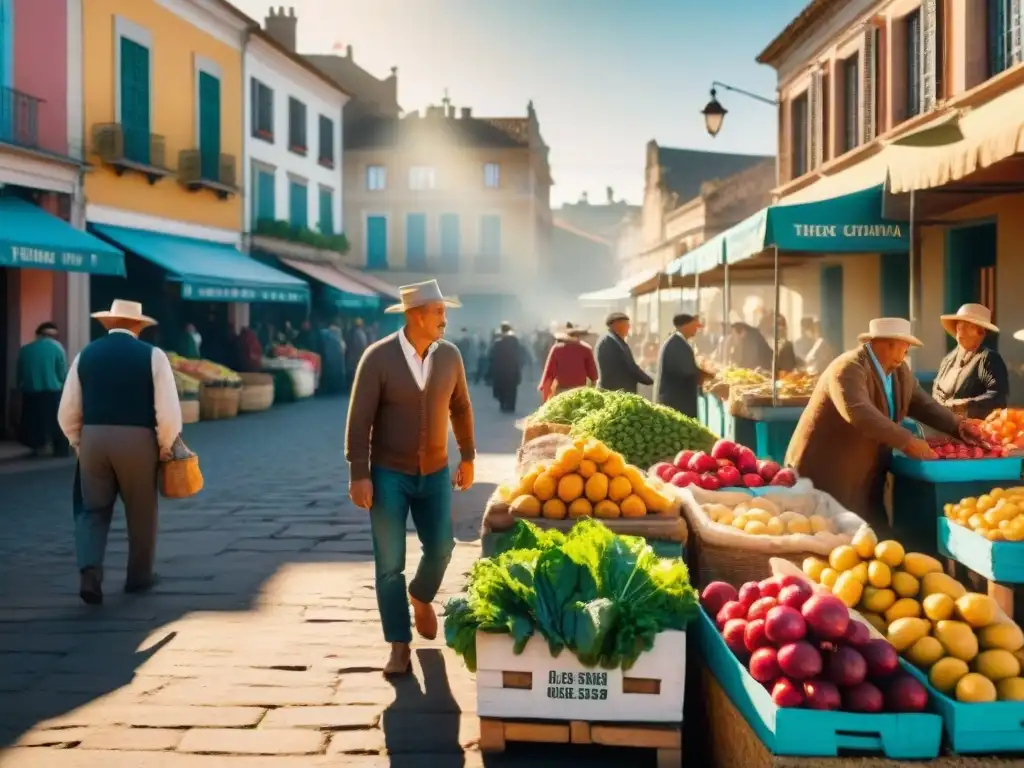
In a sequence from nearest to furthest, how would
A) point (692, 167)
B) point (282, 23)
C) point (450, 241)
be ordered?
1. point (282, 23)
2. point (450, 241)
3. point (692, 167)

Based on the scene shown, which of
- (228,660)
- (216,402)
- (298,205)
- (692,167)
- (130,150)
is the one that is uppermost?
(692,167)

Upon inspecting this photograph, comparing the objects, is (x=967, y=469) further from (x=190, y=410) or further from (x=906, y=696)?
(x=190, y=410)

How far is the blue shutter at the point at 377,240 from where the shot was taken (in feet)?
170

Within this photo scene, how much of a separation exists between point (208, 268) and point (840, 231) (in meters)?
14.7

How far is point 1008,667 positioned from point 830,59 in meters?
17.7

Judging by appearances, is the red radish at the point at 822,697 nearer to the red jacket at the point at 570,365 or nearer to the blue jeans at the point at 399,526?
the blue jeans at the point at 399,526

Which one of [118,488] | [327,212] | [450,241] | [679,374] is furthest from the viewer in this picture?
[450,241]

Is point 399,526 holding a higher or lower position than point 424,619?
higher

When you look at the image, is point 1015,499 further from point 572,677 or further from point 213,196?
point 213,196

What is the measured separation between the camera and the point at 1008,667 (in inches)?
160

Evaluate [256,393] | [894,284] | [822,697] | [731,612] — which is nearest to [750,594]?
[731,612]

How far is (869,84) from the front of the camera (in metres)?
17.6

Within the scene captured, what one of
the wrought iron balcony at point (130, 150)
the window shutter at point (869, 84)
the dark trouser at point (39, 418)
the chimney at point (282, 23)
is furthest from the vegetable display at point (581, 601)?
the chimney at point (282, 23)

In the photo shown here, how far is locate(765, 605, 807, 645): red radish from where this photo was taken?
4.11 m
